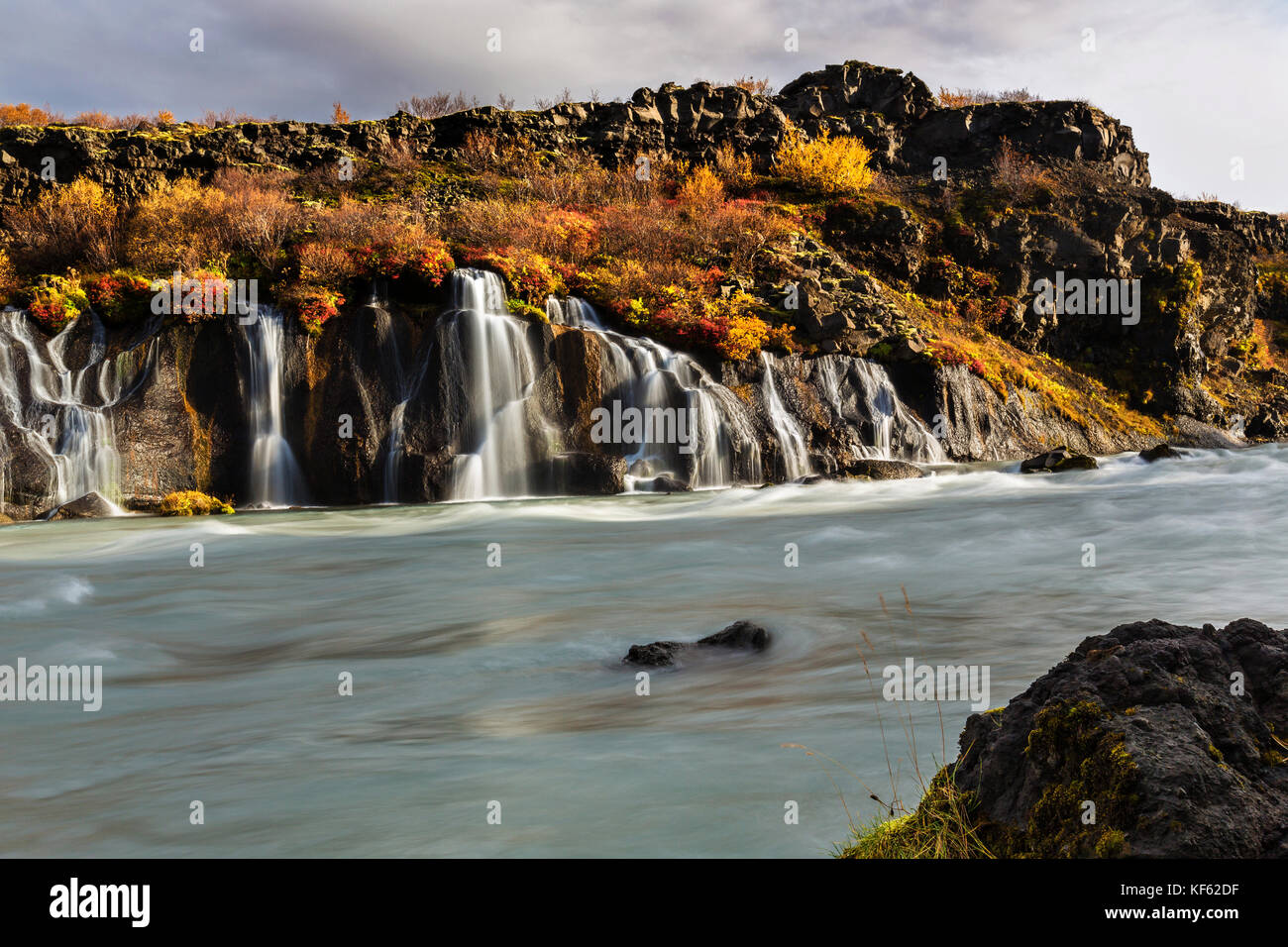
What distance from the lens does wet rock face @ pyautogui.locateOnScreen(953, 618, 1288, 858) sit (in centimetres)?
252

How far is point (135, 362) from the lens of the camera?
17.8 m

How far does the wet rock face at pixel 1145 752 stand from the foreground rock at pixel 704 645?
11.0 feet

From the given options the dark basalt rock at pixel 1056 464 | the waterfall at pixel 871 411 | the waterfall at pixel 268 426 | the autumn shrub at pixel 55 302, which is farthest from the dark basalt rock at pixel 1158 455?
the autumn shrub at pixel 55 302

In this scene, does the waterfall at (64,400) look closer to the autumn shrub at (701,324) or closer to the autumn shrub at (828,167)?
the autumn shrub at (701,324)

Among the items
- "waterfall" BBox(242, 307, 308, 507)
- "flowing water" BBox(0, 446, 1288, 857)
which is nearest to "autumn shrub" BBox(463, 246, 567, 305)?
"waterfall" BBox(242, 307, 308, 507)

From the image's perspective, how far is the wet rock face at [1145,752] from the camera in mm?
2518

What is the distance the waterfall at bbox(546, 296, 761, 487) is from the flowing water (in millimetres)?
3261

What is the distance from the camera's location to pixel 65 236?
2167 cm

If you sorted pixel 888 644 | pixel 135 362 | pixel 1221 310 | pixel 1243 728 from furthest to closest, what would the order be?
pixel 1221 310 → pixel 135 362 → pixel 888 644 → pixel 1243 728

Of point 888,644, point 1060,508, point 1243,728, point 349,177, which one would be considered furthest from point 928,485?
point 349,177
